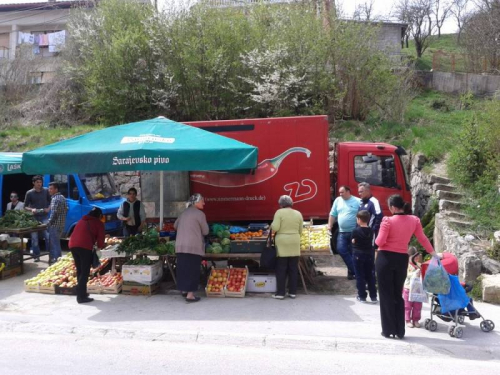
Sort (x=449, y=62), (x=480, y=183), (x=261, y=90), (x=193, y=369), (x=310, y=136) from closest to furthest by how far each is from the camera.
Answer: (x=193, y=369) < (x=310, y=136) < (x=480, y=183) < (x=261, y=90) < (x=449, y=62)

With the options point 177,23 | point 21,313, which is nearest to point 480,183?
point 21,313

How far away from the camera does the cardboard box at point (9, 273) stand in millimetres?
10086

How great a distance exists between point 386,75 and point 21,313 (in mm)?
14849

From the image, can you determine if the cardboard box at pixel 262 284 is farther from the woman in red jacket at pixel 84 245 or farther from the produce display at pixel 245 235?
the woman in red jacket at pixel 84 245

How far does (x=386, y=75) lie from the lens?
60.2ft

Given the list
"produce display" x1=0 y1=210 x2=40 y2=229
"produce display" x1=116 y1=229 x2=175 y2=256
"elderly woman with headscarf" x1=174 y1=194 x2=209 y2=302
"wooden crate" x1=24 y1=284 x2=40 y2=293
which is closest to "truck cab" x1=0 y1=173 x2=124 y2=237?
"produce display" x1=0 y1=210 x2=40 y2=229

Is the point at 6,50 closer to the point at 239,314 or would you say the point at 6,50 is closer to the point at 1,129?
the point at 1,129

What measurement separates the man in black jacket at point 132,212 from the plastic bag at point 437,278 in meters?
6.19

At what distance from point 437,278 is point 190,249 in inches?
148

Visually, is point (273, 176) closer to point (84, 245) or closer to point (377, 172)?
point (377, 172)

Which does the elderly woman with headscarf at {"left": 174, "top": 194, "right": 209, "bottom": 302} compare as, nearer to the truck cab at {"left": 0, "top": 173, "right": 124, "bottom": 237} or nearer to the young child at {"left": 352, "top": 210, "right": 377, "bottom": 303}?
the young child at {"left": 352, "top": 210, "right": 377, "bottom": 303}

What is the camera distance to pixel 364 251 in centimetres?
794

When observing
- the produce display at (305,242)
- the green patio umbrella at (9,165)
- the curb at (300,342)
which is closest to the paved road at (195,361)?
the curb at (300,342)

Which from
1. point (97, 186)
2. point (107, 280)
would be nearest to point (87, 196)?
point (97, 186)
